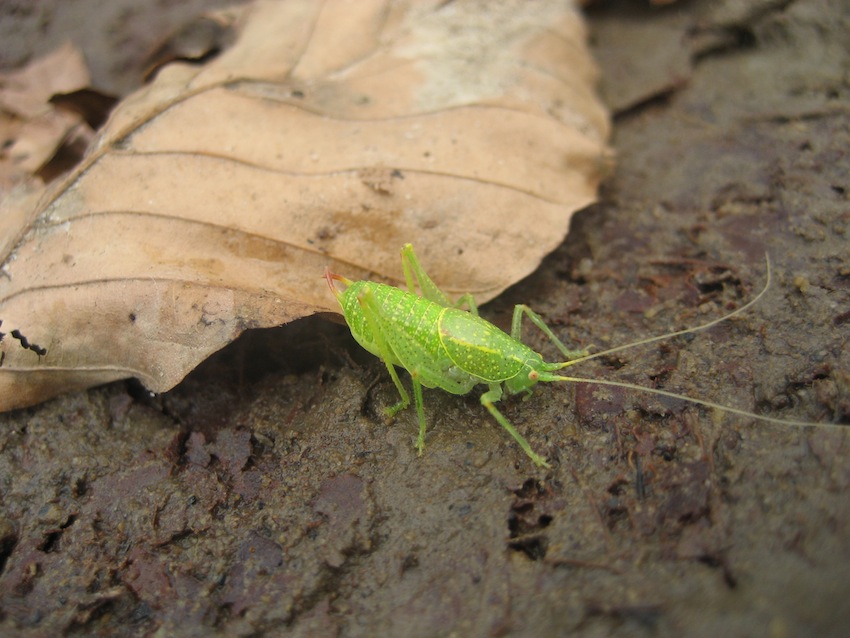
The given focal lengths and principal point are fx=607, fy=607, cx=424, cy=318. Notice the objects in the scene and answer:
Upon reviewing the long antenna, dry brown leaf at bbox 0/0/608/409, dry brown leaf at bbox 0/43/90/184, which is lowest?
the long antenna

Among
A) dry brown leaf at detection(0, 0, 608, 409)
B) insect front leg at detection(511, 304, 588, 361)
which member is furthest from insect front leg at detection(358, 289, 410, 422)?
insect front leg at detection(511, 304, 588, 361)

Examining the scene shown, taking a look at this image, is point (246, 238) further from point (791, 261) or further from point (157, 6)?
point (157, 6)

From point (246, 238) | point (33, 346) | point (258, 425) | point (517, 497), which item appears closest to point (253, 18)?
point (246, 238)

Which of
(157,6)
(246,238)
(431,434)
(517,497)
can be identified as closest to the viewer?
(517,497)

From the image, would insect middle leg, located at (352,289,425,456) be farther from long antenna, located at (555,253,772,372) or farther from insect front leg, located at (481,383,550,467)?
long antenna, located at (555,253,772,372)

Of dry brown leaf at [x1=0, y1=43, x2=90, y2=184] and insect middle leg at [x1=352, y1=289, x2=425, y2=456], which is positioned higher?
dry brown leaf at [x1=0, y1=43, x2=90, y2=184]

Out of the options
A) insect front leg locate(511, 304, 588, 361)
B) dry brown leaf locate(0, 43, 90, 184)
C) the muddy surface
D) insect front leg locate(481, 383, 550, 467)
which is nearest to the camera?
the muddy surface

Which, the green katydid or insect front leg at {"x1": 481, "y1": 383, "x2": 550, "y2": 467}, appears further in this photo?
the green katydid
